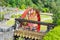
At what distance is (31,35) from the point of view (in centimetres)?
1428

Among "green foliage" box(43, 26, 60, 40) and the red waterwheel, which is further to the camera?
the red waterwheel

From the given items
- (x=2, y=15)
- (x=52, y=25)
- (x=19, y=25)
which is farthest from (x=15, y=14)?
(x=52, y=25)

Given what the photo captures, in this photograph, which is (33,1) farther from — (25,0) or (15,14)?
(15,14)

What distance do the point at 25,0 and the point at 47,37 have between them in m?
23.4

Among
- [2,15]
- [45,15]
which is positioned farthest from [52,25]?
[45,15]

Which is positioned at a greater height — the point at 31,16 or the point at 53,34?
the point at 31,16

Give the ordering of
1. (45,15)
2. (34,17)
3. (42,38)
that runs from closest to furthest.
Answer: (42,38)
(34,17)
(45,15)

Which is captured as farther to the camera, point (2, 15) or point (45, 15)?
point (45, 15)

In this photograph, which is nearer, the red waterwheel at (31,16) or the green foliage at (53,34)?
the green foliage at (53,34)

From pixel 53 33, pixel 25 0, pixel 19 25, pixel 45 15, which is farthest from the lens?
pixel 25 0

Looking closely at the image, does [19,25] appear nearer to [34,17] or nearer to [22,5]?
[34,17]

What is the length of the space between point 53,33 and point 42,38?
3.44 feet

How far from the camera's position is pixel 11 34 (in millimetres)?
14695

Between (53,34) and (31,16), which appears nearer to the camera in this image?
(53,34)
